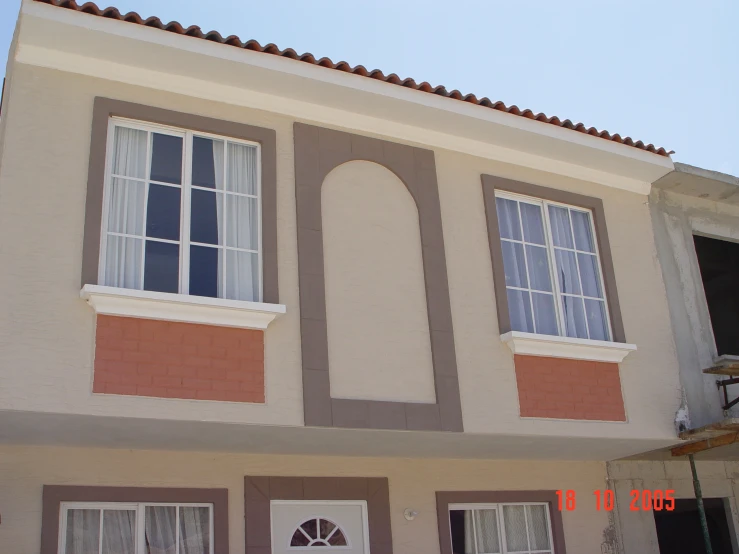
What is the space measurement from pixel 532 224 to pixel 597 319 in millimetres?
1346

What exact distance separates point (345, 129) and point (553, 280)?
2994mm

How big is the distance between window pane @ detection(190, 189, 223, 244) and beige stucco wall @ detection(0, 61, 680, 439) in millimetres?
591

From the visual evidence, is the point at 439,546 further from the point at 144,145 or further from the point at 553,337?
the point at 144,145

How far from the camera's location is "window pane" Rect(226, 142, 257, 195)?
27.9 ft

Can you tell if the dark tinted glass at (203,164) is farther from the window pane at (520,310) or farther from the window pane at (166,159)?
the window pane at (520,310)

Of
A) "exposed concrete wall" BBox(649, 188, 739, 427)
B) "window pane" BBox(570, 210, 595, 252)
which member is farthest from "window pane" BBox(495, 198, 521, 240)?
"exposed concrete wall" BBox(649, 188, 739, 427)

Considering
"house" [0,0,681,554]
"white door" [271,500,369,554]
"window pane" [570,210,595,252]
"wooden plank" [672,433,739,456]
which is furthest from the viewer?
"window pane" [570,210,595,252]

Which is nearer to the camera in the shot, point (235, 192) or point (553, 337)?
point (235, 192)

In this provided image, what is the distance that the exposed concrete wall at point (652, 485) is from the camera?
34.9 ft

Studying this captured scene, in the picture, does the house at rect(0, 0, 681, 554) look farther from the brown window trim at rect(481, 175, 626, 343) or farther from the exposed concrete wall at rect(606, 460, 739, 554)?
the exposed concrete wall at rect(606, 460, 739, 554)

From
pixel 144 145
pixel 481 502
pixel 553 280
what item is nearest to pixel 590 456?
pixel 481 502

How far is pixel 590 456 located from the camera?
33.9 ft

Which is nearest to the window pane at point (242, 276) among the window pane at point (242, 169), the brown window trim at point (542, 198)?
the window pane at point (242, 169)

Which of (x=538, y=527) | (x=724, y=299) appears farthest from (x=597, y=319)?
(x=724, y=299)
